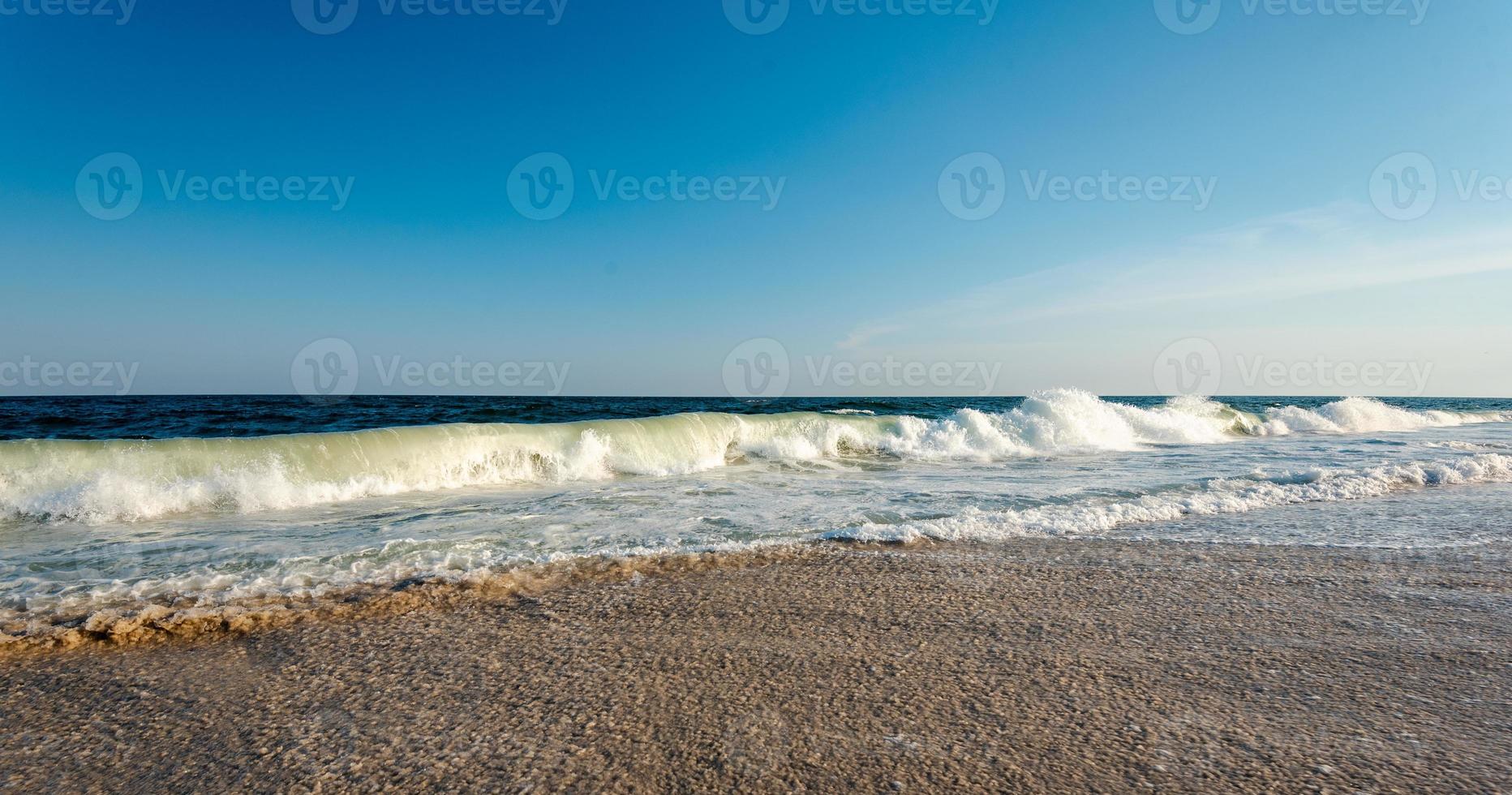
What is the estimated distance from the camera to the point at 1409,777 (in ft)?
6.29

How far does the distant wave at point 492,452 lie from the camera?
7523mm

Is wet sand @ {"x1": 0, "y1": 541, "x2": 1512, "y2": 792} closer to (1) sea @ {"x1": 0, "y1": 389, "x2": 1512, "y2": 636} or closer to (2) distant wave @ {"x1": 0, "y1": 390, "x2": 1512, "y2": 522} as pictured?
(1) sea @ {"x1": 0, "y1": 389, "x2": 1512, "y2": 636}

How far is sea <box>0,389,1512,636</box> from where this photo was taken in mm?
4625

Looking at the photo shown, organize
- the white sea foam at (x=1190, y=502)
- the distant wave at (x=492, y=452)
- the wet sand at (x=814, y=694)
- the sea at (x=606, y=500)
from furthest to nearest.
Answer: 1. the distant wave at (x=492, y=452)
2. the white sea foam at (x=1190, y=502)
3. the sea at (x=606, y=500)
4. the wet sand at (x=814, y=694)

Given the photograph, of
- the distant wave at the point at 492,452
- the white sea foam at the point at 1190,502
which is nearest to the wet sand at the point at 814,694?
the white sea foam at the point at 1190,502

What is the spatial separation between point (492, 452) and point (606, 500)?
4.23 meters

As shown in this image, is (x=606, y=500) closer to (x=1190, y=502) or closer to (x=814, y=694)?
(x=814, y=694)

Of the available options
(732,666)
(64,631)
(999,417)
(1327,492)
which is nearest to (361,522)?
(64,631)

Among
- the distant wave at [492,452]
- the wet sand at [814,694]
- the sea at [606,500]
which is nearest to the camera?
the wet sand at [814,694]

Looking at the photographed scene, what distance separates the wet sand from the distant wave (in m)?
5.54

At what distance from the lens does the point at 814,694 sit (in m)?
2.46

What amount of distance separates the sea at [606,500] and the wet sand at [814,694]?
3.54 feet

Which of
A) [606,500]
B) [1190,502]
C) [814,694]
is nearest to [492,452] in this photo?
[606,500]

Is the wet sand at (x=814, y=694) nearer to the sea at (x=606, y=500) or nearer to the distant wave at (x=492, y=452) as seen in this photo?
the sea at (x=606, y=500)
